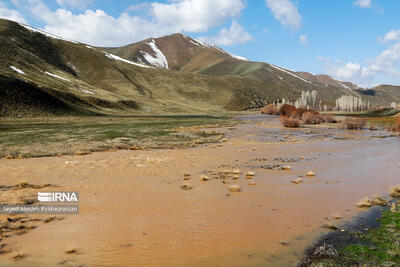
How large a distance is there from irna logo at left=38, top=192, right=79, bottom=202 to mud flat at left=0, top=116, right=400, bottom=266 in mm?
618

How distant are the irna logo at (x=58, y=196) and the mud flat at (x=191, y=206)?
0.62 metres

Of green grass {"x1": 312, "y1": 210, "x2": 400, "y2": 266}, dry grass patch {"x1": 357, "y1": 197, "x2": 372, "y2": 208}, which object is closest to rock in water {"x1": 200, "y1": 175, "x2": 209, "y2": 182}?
dry grass patch {"x1": 357, "y1": 197, "x2": 372, "y2": 208}

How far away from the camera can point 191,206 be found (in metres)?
14.2

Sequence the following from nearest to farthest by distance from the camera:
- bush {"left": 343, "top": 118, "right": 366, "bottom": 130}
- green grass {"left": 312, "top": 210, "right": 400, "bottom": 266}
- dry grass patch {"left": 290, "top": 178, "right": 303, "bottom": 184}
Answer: green grass {"left": 312, "top": 210, "right": 400, "bottom": 266} < dry grass patch {"left": 290, "top": 178, "right": 303, "bottom": 184} < bush {"left": 343, "top": 118, "right": 366, "bottom": 130}


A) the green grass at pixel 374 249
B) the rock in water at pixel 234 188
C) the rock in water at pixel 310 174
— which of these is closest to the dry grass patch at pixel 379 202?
the green grass at pixel 374 249

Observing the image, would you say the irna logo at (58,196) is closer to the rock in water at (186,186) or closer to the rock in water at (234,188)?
the rock in water at (186,186)

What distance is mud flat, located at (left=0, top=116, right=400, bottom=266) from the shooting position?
9.45 m

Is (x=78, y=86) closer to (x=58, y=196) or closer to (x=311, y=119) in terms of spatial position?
(x=311, y=119)

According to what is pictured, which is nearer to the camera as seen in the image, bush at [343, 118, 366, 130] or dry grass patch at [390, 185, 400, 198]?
dry grass patch at [390, 185, 400, 198]

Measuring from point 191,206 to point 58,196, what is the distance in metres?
7.32

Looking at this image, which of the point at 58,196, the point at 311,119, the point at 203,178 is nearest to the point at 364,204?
the point at 203,178

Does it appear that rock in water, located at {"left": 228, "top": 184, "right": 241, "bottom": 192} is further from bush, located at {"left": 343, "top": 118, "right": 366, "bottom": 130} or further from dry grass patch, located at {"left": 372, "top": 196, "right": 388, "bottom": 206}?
bush, located at {"left": 343, "top": 118, "right": 366, "bottom": 130}

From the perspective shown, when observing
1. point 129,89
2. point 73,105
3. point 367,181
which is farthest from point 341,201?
point 129,89

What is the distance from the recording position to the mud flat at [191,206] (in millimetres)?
9453
